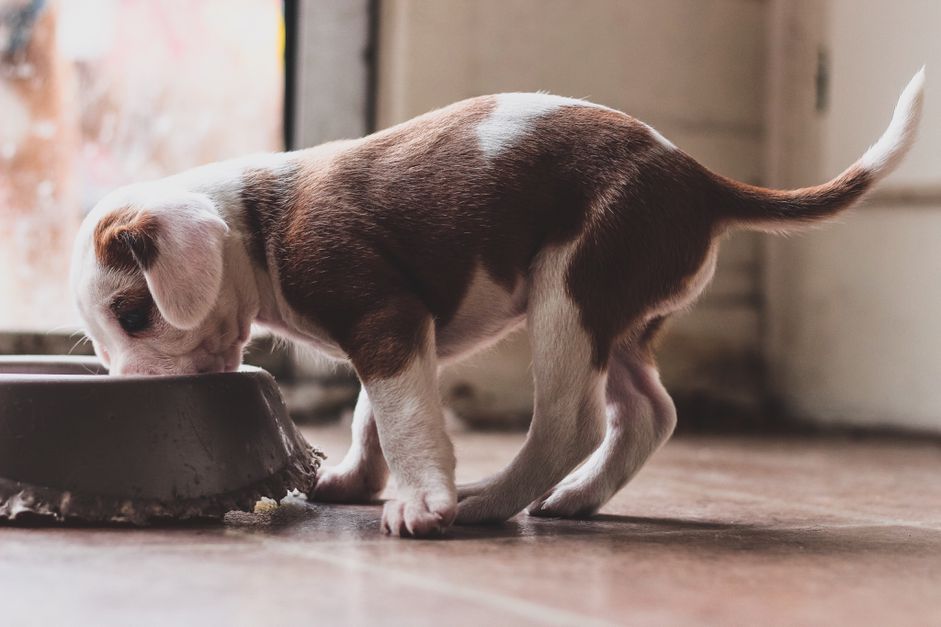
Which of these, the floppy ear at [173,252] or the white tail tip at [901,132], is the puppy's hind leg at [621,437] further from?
the floppy ear at [173,252]

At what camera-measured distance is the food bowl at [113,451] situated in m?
1.71

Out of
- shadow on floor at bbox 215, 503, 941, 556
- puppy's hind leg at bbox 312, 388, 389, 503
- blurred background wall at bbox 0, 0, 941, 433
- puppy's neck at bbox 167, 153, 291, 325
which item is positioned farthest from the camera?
blurred background wall at bbox 0, 0, 941, 433

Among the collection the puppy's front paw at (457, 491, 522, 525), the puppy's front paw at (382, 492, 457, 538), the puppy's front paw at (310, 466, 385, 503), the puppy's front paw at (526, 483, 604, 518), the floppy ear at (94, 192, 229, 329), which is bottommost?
the puppy's front paw at (310, 466, 385, 503)

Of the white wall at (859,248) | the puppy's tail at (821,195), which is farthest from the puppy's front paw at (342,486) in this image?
the white wall at (859,248)

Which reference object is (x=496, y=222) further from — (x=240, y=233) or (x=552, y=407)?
(x=240, y=233)

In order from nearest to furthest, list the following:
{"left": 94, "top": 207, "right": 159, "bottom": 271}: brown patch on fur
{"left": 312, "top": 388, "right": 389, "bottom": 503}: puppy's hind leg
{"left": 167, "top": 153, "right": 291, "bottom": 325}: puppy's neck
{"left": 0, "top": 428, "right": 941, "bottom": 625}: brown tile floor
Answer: {"left": 0, "top": 428, "right": 941, "bottom": 625}: brown tile floor < {"left": 94, "top": 207, "right": 159, "bottom": 271}: brown patch on fur < {"left": 167, "top": 153, "right": 291, "bottom": 325}: puppy's neck < {"left": 312, "top": 388, "right": 389, "bottom": 503}: puppy's hind leg

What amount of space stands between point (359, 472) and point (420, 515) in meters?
0.49

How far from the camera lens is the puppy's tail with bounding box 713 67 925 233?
1888mm

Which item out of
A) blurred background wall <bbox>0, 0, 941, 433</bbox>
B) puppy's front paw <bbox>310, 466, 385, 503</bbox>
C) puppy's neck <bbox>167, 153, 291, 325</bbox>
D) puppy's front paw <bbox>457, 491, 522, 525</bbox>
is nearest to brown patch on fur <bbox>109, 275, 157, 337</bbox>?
puppy's neck <bbox>167, 153, 291, 325</bbox>

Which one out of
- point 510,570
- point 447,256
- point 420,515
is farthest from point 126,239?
point 510,570

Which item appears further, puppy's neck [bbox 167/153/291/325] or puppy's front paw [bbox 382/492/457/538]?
puppy's neck [bbox 167/153/291/325]

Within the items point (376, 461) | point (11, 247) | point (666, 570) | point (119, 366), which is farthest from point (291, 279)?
point (11, 247)

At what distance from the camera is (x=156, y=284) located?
1807 mm

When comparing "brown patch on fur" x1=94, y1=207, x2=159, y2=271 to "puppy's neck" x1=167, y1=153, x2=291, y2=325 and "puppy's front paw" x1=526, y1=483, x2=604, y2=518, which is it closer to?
"puppy's neck" x1=167, y1=153, x2=291, y2=325
